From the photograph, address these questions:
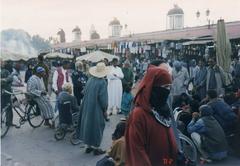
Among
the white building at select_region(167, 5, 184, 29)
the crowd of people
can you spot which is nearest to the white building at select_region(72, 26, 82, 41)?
the white building at select_region(167, 5, 184, 29)

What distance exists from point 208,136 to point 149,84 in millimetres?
4158

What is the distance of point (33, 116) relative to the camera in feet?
34.8

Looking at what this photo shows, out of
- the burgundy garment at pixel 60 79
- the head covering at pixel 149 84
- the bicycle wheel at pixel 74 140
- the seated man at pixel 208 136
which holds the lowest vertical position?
the bicycle wheel at pixel 74 140

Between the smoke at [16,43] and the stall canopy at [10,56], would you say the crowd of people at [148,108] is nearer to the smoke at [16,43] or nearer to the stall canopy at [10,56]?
the stall canopy at [10,56]

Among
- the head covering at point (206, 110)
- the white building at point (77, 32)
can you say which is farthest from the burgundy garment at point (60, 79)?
the white building at point (77, 32)

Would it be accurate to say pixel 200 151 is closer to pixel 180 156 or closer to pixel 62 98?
pixel 62 98

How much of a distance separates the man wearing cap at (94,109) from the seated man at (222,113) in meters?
1.90

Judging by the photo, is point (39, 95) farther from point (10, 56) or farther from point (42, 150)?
point (10, 56)

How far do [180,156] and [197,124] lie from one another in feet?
12.5

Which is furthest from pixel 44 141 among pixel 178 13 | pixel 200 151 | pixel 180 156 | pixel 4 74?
pixel 178 13

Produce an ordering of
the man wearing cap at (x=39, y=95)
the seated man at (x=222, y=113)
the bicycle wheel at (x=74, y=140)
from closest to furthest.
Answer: the seated man at (x=222, y=113), the bicycle wheel at (x=74, y=140), the man wearing cap at (x=39, y=95)

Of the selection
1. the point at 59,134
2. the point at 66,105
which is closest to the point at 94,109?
the point at 66,105

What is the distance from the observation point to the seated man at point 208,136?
696 centimetres

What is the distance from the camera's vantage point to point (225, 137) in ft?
23.8
